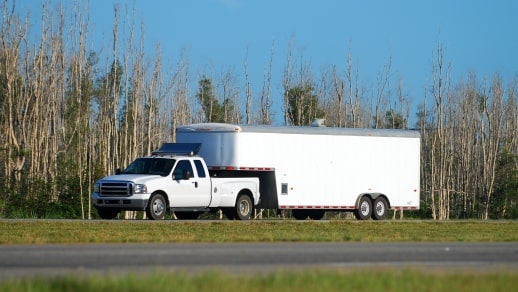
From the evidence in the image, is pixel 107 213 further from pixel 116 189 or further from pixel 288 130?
pixel 288 130

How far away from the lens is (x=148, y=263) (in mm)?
15133

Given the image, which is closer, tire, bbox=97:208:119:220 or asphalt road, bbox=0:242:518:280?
asphalt road, bbox=0:242:518:280

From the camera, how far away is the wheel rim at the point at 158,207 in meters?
33.1

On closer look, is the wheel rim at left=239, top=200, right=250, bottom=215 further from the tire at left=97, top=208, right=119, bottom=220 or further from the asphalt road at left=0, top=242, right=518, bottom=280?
the asphalt road at left=0, top=242, right=518, bottom=280

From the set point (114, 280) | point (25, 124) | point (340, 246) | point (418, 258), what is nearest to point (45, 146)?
point (25, 124)

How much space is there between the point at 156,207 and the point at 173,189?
2.70 ft

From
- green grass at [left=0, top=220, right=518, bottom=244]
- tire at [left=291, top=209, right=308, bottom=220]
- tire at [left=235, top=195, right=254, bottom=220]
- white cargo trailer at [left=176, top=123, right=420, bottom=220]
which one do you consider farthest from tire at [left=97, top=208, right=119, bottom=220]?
tire at [left=291, top=209, right=308, bottom=220]

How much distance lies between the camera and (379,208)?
3903 centimetres

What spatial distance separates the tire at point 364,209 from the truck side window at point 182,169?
23.0 ft

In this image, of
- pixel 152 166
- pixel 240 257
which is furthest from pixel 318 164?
pixel 240 257

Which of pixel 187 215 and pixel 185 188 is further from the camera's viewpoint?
pixel 187 215

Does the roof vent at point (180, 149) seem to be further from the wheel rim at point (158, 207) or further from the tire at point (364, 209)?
the tire at point (364, 209)

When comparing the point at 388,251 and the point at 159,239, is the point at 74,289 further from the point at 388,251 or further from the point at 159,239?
the point at 159,239

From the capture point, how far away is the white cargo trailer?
35.5m
